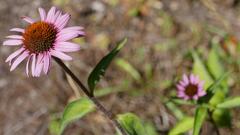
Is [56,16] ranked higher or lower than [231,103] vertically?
higher

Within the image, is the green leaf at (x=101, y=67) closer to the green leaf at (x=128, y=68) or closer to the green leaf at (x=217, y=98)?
the green leaf at (x=217, y=98)

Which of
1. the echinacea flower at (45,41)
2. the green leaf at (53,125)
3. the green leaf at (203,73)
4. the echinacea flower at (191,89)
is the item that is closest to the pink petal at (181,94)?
the echinacea flower at (191,89)

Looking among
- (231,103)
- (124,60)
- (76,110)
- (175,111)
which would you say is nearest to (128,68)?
(124,60)

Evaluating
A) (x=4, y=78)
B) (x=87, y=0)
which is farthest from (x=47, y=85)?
(x=87, y=0)

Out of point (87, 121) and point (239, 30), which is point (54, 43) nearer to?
point (87, 121)

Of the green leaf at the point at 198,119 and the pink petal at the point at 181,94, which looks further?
the pink petal at the point at 181,94

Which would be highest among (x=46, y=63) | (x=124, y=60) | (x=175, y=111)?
(x=46, y=63)

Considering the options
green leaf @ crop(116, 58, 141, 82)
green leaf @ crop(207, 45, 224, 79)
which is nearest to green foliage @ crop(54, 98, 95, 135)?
green leaf @ crop(207, 45, 224, 79)

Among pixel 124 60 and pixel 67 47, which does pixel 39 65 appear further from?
pixel 124 60
